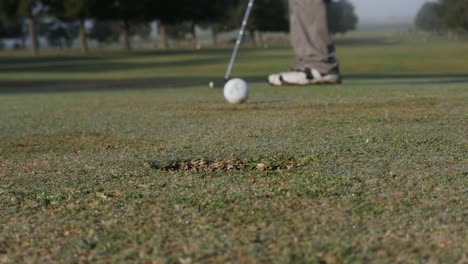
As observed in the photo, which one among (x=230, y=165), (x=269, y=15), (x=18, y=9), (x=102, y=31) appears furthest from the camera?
(x=102, y=31)

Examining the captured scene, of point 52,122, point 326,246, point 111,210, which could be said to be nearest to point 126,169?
point 111,210

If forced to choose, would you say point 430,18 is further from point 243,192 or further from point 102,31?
point 243,192

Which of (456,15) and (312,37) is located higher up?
(456,15)

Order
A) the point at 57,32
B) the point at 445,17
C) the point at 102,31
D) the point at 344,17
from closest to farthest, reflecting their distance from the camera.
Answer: the point at 445,17 < the point at 102,31 < the point at 57,32 < the point at 344,17

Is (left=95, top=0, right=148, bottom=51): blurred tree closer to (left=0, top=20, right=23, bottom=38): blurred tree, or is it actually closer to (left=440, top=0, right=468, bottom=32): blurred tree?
(left=0, top=20, right=23, bottom=38): blurred tree

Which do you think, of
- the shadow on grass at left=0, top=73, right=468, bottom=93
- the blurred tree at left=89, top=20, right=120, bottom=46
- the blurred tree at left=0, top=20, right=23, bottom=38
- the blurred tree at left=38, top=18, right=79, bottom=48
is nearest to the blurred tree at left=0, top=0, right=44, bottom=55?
the blurred tree at left=0, top=20, right=23, bottom=38

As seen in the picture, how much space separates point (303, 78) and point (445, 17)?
99.8 m

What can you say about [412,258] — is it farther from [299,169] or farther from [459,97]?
[459,97]

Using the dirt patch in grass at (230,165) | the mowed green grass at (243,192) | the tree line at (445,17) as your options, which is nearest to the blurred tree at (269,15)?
the tree line at (445,17)

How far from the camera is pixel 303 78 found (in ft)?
70.2

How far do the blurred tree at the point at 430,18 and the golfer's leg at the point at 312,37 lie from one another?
10568cm

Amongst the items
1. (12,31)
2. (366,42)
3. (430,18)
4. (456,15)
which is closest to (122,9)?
(366,42)

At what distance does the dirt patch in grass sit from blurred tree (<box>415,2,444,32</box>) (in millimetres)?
121257

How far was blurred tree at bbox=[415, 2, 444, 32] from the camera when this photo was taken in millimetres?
126500
